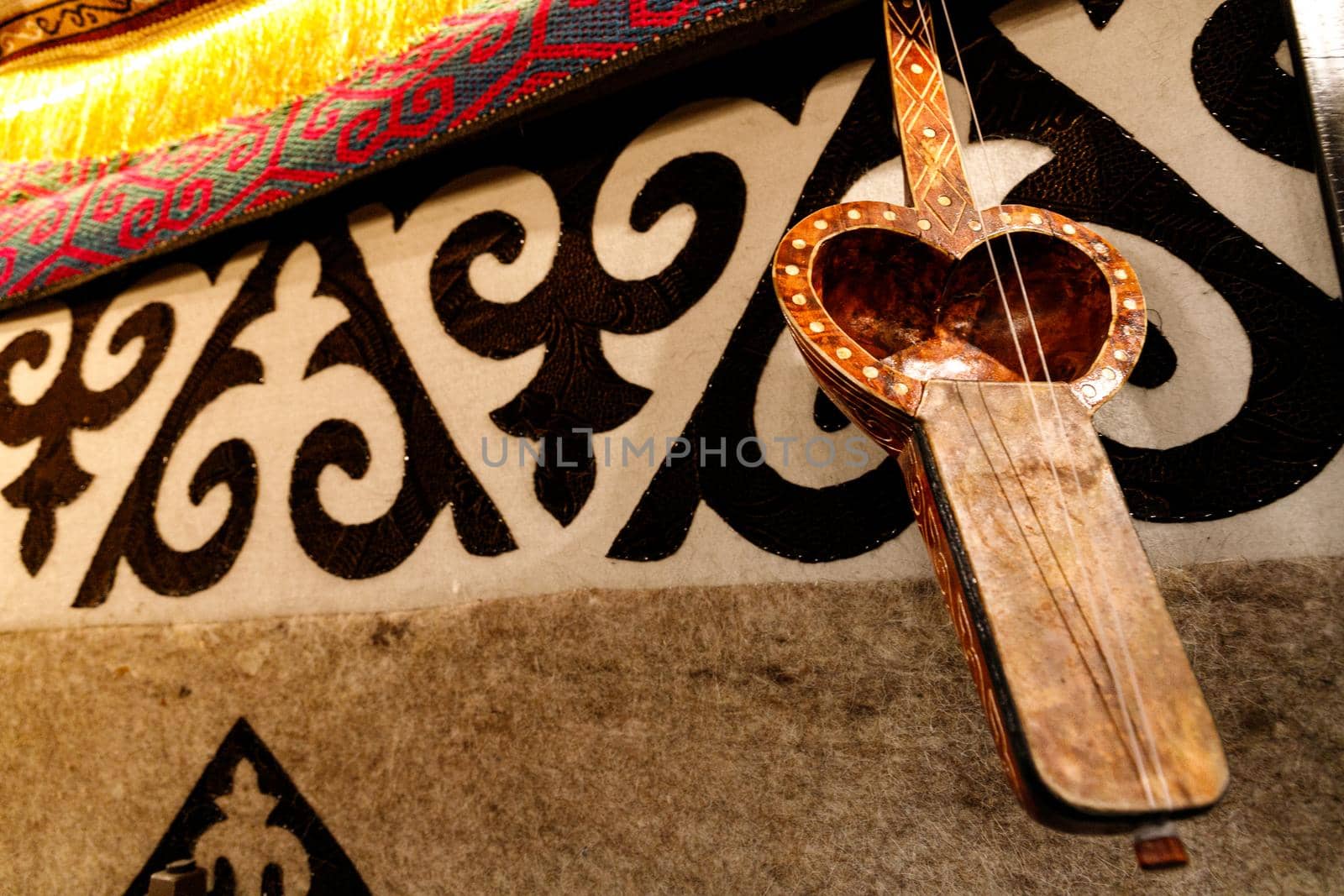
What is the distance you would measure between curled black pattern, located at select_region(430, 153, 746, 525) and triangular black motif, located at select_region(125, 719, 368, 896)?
0.40 metres

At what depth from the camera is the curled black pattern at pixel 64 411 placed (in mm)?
976

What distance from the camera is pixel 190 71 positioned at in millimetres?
1033

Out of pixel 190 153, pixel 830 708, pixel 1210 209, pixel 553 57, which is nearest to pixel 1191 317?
pixel 1210 209

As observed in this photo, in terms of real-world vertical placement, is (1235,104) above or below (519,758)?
above

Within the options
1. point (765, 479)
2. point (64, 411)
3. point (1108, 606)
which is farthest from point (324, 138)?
point (1108, 606)

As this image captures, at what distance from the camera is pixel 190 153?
973 mm

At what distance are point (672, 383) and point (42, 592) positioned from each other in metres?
0.93

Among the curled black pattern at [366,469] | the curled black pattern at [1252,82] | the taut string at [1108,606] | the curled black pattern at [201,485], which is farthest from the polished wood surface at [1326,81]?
the curled black pattern at [201,485]

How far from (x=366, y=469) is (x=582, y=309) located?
0.33 meters

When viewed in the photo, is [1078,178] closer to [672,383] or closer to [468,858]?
[672,383]

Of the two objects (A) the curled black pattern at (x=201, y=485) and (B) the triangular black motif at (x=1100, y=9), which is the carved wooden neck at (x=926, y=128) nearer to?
(B) the triangular black motif at (x=1100, y=9)

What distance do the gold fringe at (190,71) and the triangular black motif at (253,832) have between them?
863 mm

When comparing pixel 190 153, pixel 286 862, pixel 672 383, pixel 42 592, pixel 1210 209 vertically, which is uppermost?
pixel 190 153

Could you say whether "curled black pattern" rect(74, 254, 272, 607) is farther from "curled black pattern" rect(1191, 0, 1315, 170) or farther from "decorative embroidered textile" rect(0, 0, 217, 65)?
"curled black pattern" rect(1191, 0, 1315, 170)
